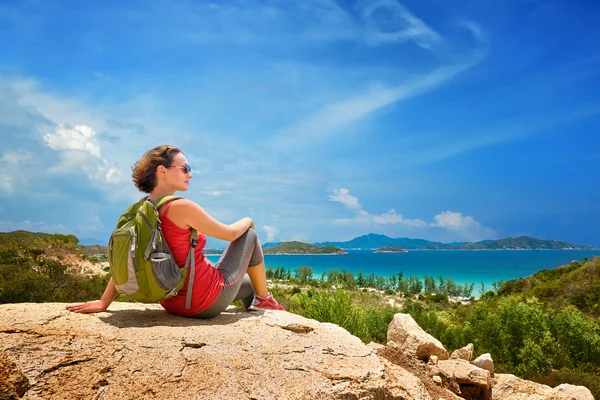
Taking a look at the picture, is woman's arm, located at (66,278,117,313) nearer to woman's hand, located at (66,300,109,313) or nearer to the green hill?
woman's hand, located at (66,300,109,313)

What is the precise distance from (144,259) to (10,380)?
4.51 ft

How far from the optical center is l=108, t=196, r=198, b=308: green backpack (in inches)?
147

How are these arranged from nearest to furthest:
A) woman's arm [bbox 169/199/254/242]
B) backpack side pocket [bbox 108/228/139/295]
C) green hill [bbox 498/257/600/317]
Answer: backpack side pocket [bbox 108/228/139/295] → woman's arm [bbox 169/199/254/242] → green hill [bbox 498/257/600/317]

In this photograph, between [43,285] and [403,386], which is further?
[43,285]

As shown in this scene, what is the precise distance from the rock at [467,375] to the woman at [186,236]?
9.63 feet

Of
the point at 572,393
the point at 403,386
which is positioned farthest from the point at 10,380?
the point at 572,393

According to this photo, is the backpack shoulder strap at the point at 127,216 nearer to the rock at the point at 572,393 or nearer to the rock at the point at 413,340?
the rock at the point at 413,340

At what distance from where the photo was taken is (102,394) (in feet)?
9.16

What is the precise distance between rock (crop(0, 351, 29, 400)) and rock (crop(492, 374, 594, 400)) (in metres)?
5.36

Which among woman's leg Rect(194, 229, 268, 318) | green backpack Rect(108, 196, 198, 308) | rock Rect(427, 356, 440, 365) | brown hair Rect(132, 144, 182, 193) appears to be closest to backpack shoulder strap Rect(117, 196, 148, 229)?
green backpack Rect(108, 196, 198, 308)

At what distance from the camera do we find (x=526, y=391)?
578cm

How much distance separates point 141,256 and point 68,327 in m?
0.75

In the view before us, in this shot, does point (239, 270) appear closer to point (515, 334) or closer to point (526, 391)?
point (526, 391)

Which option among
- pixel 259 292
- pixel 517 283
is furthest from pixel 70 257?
pixel 517 283
